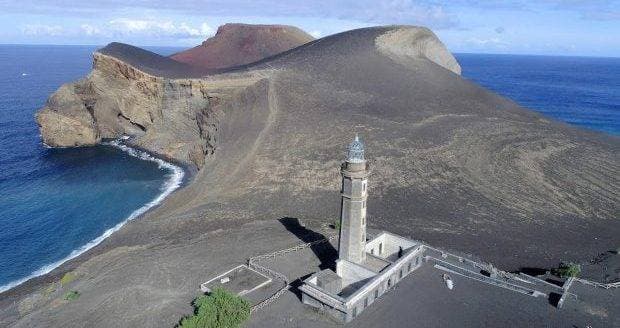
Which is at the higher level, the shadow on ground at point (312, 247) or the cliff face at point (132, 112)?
the cliff face at point (132, 112)

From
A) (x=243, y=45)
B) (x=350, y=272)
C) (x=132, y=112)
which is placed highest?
(x=243, y=45)

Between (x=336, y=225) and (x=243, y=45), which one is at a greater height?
(x=243, y=45)

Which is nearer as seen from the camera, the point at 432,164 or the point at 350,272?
the point at 350,272

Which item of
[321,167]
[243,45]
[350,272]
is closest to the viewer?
[350,272]

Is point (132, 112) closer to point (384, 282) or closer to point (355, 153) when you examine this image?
point (355, 153)

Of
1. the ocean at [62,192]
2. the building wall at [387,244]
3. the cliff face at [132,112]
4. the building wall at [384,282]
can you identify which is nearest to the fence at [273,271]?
the building wall at [384,282]

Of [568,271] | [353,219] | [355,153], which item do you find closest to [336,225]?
[353,219]

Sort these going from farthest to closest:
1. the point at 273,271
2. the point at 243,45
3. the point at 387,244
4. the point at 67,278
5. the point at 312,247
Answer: the point at 243,45 < the point at 312,247 < the point at 67,278 < the point at 387,244 < the point at 273,271

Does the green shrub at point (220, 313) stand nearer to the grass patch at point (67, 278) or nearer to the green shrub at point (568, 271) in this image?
the grass patch at point (67, 278)
